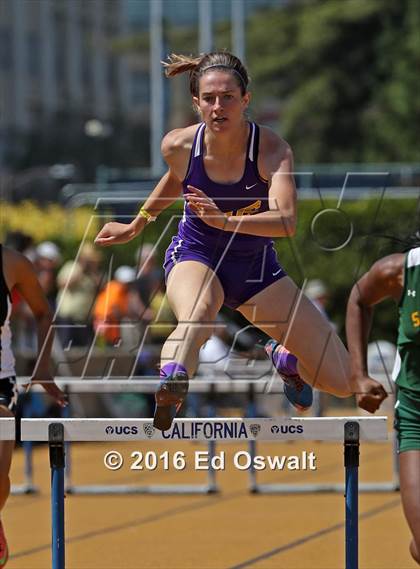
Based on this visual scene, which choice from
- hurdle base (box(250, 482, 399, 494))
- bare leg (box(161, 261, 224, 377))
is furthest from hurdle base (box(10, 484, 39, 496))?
bare leg (box(161, 261, 224, 377))

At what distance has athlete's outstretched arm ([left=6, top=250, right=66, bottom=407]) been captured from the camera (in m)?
6.95

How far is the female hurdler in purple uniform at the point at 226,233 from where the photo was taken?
6477 millimetres

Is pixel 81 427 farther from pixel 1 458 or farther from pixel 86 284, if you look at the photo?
pixel 86 284

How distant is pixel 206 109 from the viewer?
6699 mm

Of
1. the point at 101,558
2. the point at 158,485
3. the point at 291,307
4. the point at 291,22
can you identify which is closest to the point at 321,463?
the point at 158,485

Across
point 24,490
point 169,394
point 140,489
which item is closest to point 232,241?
point 169,394

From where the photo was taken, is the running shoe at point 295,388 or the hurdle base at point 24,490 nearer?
the running shoe at point 295,388

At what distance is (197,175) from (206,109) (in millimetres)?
327

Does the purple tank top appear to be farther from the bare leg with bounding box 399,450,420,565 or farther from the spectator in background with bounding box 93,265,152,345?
the spectator in background with bounding box 93,265,152,345

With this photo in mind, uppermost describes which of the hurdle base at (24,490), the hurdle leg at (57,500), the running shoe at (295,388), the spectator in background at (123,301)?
the running shoe at (295,388)

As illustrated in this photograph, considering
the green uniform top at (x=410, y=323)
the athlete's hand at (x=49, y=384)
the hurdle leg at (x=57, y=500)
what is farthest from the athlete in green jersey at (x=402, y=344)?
the athlete's hand at (x=49, y=384)

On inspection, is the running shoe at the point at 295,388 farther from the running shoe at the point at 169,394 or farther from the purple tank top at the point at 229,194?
the running shoe at the point at 169,394

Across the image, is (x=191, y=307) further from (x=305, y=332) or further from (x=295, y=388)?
(x=295, y=388)

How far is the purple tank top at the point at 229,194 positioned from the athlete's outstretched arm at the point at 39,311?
2.71ft
